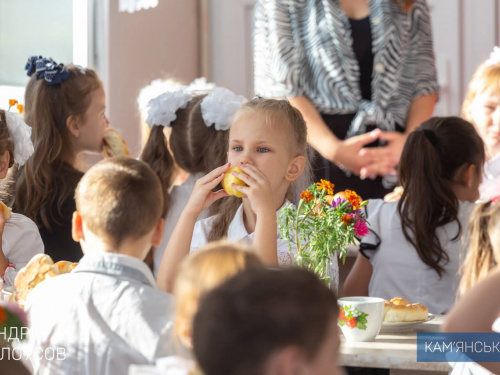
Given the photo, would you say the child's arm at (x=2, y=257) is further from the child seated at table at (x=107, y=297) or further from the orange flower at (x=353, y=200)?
the orange flower at (x=353, y=200)

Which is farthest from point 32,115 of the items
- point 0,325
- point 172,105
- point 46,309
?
point 0,325

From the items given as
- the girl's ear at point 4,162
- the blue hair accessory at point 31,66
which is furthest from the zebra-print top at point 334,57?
the girl's ear at point 4,162

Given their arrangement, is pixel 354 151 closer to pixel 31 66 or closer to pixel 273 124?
pixel 273 124

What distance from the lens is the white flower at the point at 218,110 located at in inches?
126

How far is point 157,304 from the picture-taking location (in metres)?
1.44

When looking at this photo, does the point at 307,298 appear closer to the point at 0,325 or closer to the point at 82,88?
the point at 0,325

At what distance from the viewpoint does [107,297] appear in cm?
145

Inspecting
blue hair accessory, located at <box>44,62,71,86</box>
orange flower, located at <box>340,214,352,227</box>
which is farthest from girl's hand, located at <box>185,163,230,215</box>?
blue hair accessory, located at <box>44,62,71,86</box>

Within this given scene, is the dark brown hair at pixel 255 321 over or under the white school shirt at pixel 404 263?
over

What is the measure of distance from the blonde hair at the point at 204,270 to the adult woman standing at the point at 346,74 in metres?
1.87

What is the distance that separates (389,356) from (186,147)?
6.48ft

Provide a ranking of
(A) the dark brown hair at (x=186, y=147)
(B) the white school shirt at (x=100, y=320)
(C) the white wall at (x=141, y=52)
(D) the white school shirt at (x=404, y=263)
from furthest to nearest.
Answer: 1. (C) the white wall at (x=141, y=52)
2. (A) the dark brown hair at (x=186, y=147)
3. (D) the white school shirt at (x=404, y=263)
4. (B) the white school shirt at (x=100, y=320)

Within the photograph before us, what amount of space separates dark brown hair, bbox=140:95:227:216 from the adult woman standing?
31 cm

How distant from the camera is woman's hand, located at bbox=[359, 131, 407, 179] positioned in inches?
119
